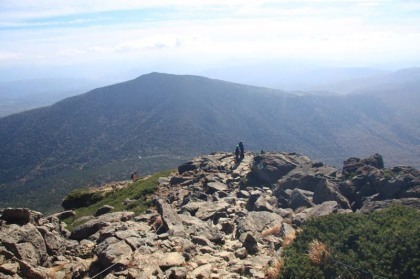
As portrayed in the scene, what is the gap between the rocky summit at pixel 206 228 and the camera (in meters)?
15.0

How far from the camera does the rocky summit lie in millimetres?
14992

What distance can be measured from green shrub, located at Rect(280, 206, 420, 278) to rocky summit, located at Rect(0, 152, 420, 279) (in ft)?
4.97

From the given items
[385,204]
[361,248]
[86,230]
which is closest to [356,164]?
[385,204]

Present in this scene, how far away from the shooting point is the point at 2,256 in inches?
563

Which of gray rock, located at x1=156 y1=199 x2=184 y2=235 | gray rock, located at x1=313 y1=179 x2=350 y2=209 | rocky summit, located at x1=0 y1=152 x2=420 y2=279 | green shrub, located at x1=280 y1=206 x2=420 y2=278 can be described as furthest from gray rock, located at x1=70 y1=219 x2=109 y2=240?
gray rock, located at x1=313 y1=179 x2=350 y2=209

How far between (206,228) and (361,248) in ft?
28.2

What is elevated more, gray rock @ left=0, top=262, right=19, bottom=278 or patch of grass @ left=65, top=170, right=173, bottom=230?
gray rock @ left=0, top=262, right=19, bottom=278

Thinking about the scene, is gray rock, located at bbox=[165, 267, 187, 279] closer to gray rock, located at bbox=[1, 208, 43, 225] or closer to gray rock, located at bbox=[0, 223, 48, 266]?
gray rock, located at bbox=[0, 223, 48, 266]

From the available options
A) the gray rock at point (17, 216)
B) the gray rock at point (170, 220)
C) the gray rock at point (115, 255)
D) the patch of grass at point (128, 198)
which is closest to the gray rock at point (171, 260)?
the gray rock at point (115, 255)

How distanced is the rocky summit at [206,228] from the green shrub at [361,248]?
1516 mm

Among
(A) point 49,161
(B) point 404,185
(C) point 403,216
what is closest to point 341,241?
(C) point 403,216

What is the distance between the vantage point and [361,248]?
13.7m

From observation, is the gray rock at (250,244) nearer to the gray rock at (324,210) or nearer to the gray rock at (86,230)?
the gray rock at (324,210)

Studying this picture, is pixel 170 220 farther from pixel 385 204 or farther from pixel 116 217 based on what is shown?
pixel 385 204
